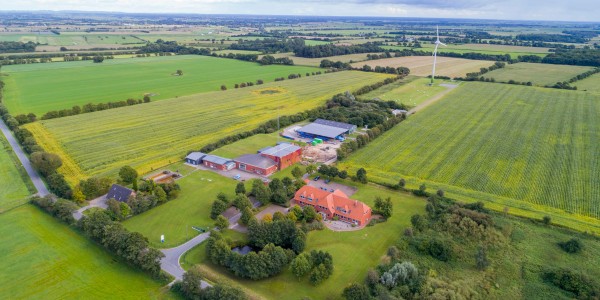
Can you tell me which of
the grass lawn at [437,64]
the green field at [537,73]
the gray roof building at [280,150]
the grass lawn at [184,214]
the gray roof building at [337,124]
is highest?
the grass lawn at [437,64]

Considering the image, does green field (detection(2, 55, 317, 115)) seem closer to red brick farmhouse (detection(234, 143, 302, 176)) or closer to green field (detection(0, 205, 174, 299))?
red brick farmhouse (detection(234, 143, 302, 176))

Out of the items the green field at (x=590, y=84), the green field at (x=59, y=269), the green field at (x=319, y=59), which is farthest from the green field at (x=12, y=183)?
the green field at (x=590, y=84)

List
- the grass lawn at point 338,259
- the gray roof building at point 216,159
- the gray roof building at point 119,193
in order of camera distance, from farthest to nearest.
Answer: the gray roof building at point 216,159 → the gray roof building at point 119,193 → the grass lawn at point 338,259

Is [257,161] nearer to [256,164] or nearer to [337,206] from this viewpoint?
[256,164]

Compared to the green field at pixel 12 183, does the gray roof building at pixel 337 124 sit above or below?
above

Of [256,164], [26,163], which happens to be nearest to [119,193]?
[256,164]

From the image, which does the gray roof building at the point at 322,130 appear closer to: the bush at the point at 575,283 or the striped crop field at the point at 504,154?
the striped crop field at the point at 504,154

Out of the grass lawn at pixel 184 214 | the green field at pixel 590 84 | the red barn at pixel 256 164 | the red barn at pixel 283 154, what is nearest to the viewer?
the grass lawn at pixel 184 214
